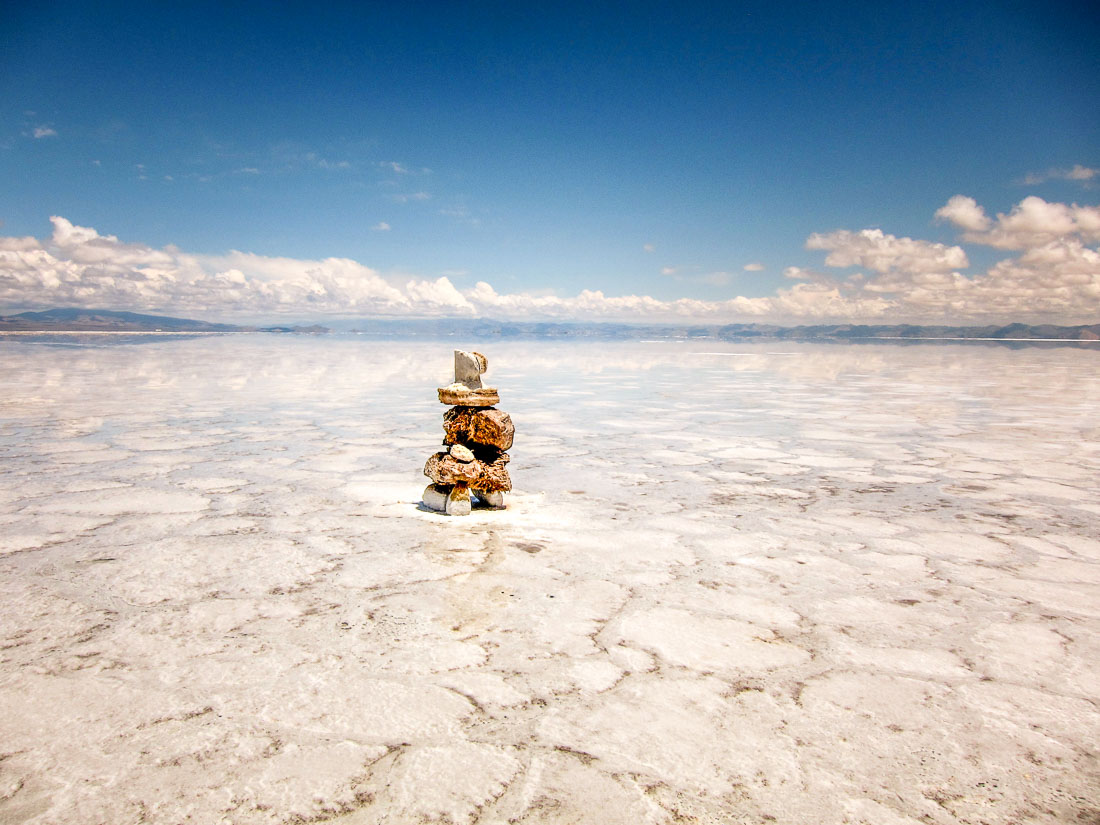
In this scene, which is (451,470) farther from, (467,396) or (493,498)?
(467,396)

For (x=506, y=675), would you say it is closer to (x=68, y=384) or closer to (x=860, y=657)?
(x=860, y=657)

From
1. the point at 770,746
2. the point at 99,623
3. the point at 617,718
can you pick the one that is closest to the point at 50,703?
the point at 99,623

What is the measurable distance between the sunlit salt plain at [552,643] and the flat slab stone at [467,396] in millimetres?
840

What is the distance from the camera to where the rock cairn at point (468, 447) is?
4441 mm

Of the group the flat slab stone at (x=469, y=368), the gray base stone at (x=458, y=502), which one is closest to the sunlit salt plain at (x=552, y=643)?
the gray base stone at (x=458, y=502)

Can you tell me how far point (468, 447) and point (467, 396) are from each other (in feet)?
1.30

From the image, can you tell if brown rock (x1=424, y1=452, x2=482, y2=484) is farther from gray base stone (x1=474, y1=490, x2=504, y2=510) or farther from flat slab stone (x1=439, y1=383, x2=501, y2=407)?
flat slab stone (x1=439, y1=383, x2=501, y2=407)

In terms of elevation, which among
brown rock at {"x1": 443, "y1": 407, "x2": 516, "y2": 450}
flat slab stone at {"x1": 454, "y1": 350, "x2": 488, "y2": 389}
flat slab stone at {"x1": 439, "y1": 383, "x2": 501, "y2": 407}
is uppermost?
flat slab stone at {"x1": 454, "y1": 350, "x2": 488, "y2": 389}

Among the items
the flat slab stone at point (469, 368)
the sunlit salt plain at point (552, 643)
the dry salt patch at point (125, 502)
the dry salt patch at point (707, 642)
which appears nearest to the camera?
the sunlit salt plain at point (552, 643)

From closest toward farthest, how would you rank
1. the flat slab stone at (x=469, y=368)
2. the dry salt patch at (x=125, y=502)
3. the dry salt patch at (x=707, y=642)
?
the dry salt patch at (x=707, y=642)
the dry salt patch at (x=125, y=502)
the flat slab stone at (x=469, y=368)

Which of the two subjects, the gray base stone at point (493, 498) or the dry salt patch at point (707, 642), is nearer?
the dry salt patch at point (707, 642)

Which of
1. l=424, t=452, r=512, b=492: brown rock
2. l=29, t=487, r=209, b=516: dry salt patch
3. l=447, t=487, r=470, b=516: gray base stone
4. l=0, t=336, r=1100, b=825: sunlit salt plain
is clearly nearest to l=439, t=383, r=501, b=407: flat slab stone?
l=424, t=452, r=512, b=492: brown rock

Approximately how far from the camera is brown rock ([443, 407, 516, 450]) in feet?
14.7

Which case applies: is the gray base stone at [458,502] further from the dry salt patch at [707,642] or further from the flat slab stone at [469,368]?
the dry salt patch at [707,642]
